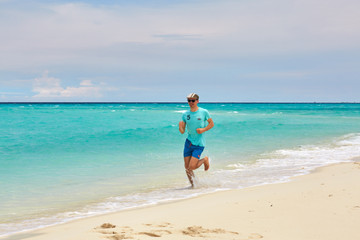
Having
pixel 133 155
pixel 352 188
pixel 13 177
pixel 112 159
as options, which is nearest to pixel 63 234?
pixel 352 188

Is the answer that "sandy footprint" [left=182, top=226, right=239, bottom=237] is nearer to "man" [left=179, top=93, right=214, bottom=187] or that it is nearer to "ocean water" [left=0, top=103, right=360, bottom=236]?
"ocean water" [left=0, top=103, right=360, bottom=236]

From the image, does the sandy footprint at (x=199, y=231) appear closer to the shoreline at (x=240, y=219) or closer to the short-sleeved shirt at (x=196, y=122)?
the shoreline at (x=240, y=219)

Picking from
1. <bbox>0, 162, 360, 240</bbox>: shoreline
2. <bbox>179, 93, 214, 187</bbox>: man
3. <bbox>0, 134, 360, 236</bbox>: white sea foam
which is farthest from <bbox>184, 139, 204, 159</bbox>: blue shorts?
<bbox>0, 162, 360, 240</bbox>: shoreline

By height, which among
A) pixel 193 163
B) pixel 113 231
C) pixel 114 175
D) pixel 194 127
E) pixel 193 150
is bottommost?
pixel 114 175

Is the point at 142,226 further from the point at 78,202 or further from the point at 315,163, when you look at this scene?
the point at 315,163

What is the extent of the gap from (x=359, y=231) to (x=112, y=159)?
9.42 meters

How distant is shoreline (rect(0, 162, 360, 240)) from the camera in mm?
4305

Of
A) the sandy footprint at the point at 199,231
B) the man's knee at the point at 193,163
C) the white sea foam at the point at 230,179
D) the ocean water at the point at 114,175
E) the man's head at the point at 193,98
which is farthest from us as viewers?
the man's knee at the point at 193,163

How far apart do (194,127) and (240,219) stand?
3.01 m

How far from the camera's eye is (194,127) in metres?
7.68

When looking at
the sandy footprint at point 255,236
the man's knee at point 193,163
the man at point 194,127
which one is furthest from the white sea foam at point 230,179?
the sandy footprint at point 255,236

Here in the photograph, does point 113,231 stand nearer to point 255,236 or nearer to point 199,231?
point 199,231

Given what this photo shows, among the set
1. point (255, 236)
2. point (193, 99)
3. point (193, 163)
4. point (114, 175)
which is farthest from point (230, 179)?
point (255, 236)

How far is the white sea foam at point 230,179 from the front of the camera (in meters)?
5.88
